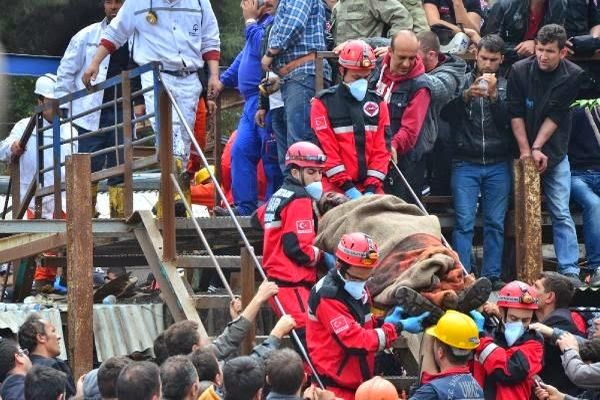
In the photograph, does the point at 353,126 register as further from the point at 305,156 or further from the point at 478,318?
the point at 478,318

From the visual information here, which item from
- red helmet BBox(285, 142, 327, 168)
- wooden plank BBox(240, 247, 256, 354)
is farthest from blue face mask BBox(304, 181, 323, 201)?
wooden plank BBox(240, 247, 256, 354)

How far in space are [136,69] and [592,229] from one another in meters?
4.21

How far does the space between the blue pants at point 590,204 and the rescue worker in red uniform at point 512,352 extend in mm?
2712

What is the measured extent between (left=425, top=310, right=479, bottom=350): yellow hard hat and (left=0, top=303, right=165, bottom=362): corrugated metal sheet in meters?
4.08

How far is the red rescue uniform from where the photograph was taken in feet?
37.4

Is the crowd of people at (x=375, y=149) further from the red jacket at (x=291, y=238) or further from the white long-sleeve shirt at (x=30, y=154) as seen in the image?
the white long-sleeve shirt at (x=30, y=154)

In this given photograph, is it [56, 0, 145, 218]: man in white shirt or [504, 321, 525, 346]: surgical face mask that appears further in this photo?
[56, 0, 145, 218]: man in white shirt

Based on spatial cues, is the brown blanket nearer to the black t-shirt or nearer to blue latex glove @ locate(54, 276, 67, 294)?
the black t-shirt

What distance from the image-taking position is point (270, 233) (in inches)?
457

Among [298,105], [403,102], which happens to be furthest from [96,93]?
[403,102]

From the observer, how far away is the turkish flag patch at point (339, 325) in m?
10.6

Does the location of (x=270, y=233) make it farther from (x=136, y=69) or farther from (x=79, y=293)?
(x=136, y=69)

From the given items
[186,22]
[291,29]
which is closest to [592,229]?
[291,29]

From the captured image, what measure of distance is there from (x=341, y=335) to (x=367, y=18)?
460 cm
